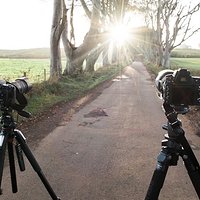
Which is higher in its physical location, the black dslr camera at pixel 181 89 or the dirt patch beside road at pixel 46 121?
the black dslr camera at pixel 181 89

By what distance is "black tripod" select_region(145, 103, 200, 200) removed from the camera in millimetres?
2732

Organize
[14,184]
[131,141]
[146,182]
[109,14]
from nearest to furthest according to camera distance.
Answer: [14,184] < [146,182] < [131,141] < [109,14]

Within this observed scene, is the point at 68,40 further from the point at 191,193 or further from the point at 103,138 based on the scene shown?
the point at 191,193

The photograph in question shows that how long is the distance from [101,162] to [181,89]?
11.6 feet

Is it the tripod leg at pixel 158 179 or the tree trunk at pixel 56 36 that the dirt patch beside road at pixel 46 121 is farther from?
the tree trunk at pixel 56 36

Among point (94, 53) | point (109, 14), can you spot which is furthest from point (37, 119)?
point (109, 14)

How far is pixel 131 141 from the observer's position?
293 inches

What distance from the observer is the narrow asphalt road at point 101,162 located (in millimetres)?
4680

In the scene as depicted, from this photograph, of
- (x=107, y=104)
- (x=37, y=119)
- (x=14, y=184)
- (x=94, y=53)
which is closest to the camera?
(x=14, y=184)

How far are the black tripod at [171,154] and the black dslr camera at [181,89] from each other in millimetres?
104

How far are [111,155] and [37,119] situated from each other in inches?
145

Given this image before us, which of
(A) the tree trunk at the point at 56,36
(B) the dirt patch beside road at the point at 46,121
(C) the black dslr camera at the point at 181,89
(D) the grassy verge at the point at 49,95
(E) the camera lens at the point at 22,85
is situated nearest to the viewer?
(C) the black dslr camera at the point at 181,89

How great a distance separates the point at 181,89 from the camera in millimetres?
2676

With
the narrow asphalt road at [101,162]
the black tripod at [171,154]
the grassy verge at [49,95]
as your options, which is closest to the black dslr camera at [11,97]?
the black tripod at [171,154]
